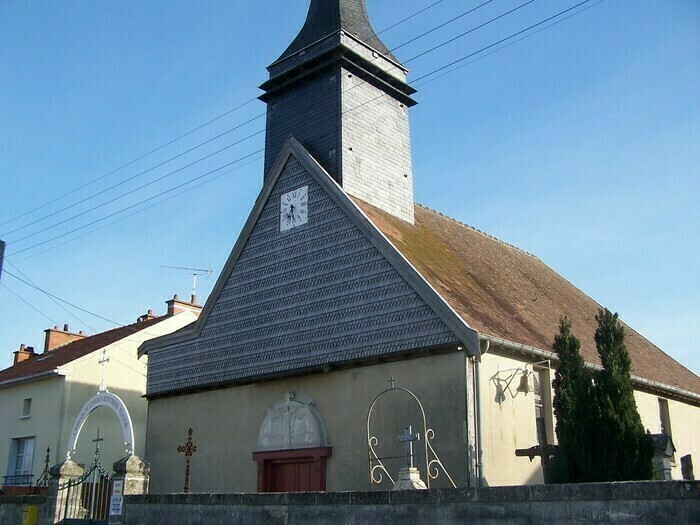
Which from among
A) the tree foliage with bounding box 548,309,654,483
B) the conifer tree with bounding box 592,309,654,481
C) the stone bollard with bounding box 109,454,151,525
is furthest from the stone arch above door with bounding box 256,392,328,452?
the conifer tree with bounding box 592,309,654,481

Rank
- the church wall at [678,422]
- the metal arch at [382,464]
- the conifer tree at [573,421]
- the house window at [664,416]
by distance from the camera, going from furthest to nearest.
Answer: the house window at [664,416] < the church wall at [678,422] < the metal arch at [382,464] < the conifer tree at [573,421]

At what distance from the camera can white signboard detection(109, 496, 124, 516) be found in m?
13.9

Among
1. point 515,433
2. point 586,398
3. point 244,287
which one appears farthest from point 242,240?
point 586,398

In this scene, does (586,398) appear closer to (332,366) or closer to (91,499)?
(332,366)

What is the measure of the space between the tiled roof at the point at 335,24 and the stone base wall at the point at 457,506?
12.9m

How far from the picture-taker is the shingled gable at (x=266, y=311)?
50.3 feet

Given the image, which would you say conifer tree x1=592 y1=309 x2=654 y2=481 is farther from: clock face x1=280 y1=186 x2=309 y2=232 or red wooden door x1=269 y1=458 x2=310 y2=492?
clock face x1=280 y1=186 x2=309 y2=232

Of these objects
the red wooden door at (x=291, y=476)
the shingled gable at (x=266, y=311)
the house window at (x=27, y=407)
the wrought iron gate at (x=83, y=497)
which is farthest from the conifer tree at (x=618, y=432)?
the house window at (x=27, y=407)

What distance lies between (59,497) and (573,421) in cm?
990

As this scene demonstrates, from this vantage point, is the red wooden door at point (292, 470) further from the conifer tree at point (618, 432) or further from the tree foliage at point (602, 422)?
the conifer tree at point (618, 432)

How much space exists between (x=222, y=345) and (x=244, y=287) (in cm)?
153

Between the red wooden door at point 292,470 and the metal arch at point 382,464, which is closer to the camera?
the metal arch at point 382,464

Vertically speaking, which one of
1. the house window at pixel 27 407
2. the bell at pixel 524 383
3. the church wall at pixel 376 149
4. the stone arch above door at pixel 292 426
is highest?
the church wall at pixel 376 149

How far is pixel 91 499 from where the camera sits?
15.3m
